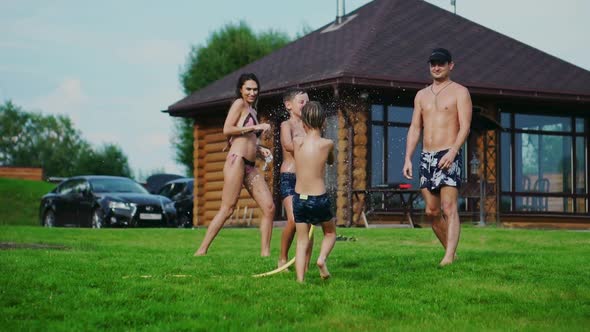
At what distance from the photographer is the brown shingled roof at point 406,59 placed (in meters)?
Answer: 24.7

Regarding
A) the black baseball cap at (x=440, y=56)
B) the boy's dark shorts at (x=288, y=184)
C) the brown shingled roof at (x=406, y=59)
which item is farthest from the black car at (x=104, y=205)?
the black baseball cap at (x=440, y=56)

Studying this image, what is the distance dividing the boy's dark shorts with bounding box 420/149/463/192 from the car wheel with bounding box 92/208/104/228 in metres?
18.2

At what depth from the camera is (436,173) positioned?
10.0m

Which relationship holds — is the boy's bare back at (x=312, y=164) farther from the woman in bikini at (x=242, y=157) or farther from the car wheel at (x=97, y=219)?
the car wheel at (x=97, y=219)

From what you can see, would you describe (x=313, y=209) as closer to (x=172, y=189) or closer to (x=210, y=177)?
(x=210, y=177)

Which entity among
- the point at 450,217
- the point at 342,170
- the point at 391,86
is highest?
the point at 391,86

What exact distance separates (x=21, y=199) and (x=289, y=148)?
118ft

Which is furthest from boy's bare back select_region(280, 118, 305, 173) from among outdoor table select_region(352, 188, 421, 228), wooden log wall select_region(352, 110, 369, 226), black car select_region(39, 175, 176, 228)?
black car select_region(39, 175, 176, 228)

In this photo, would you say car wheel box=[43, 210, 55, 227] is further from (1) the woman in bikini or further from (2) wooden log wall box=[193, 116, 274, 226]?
(1) the woman in bikini

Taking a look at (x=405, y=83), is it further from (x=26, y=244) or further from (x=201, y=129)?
(x=26, y=244)

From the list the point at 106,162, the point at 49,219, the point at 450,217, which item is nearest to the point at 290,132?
the point at 450,217

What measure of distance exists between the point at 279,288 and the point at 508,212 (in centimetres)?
1914

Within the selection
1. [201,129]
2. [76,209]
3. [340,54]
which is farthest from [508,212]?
[76,209]

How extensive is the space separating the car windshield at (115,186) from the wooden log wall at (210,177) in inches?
76.8
